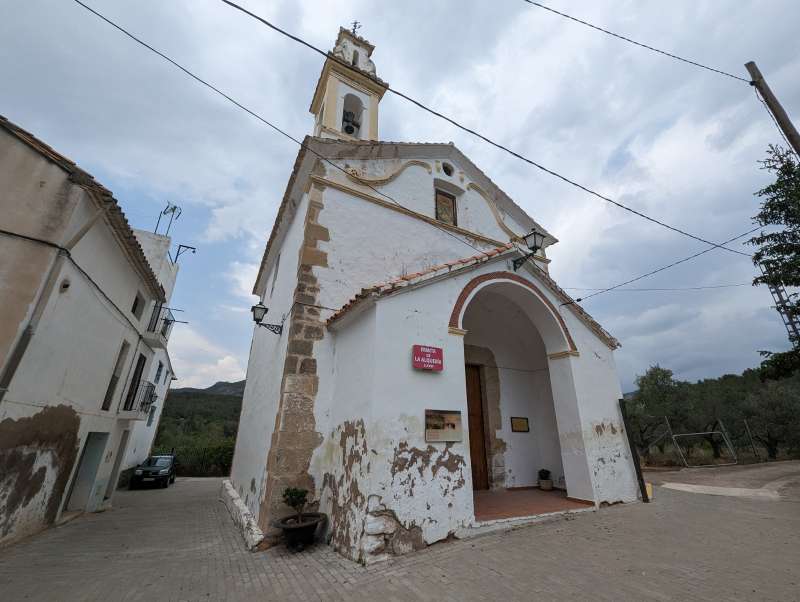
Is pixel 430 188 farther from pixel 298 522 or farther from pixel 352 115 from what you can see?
pixel 298 522

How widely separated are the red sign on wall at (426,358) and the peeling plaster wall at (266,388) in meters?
2.50

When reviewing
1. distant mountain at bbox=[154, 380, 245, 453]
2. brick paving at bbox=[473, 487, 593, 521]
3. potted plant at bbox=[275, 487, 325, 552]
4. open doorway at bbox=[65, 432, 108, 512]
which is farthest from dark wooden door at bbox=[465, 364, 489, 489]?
distant mountain at bbox=[154, 380, 245, 453]

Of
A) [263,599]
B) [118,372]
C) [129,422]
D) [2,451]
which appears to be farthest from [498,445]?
[129,422]

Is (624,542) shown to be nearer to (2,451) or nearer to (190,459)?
(2,451)

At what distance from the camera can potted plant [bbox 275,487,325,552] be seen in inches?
188

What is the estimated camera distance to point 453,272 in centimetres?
601

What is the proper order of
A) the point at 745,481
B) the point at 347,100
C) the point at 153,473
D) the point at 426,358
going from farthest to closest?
the point at 153,473 < the point at 347,100 < the point at 745,481 < the point at 426,358

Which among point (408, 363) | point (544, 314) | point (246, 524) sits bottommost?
point (246, 524)

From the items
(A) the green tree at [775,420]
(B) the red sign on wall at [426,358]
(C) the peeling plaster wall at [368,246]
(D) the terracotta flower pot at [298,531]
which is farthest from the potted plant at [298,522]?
(A) the green tree at [775,420]

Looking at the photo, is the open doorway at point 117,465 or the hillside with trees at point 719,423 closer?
the open doorway at point 117,465

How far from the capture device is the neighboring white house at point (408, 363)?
15.4 feet

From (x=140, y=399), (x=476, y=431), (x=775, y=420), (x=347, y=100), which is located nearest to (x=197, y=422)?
(x=140, y=399)

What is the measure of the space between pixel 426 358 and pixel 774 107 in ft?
23.4

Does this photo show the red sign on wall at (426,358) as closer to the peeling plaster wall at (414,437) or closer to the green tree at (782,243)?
the peeling plaster wall at (414,437)
